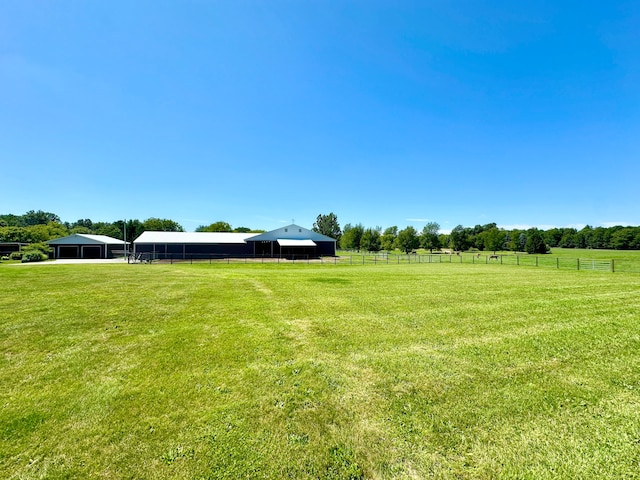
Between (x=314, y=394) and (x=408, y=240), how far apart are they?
7285 centimetres

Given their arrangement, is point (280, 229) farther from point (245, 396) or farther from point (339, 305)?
point (245, 396)

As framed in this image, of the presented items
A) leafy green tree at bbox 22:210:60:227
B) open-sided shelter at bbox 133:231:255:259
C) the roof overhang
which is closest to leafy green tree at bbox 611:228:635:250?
the roof overhang

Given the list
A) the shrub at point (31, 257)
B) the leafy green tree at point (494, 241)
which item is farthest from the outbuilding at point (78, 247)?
the leafy green tree at point (494, 241)

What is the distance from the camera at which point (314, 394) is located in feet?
12.0

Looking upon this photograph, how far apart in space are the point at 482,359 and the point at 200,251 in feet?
124

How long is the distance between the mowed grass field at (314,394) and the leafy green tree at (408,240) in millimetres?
67039

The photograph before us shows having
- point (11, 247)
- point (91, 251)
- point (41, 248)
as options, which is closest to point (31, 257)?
point (41, 248)

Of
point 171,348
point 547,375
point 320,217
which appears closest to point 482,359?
point 547,375

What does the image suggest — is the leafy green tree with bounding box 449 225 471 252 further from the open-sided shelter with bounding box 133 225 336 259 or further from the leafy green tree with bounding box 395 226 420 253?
the open-sided shelter with bounding box 133 225 336 259

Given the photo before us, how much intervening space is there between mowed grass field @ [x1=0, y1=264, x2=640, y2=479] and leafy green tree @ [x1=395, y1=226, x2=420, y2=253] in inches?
2639

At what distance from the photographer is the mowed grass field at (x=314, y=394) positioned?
8.38ft

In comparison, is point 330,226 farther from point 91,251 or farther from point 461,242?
point 91,251

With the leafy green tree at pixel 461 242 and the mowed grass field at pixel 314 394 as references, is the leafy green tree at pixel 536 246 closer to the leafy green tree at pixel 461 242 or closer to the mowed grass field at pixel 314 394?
the leafy green tree at pixel 461 242

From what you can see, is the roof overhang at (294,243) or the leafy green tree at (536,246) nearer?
the roof overhang at (294,243)
